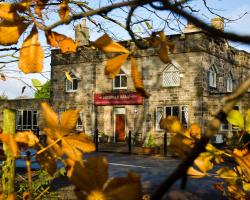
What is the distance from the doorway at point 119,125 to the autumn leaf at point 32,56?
19.3 meters

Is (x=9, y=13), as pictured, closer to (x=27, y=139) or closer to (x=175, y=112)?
(x=27, y=139)

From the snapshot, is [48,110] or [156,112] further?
[156,112]

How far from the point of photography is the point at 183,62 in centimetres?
1831

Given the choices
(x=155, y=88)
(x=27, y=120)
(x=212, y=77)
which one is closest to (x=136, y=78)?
(x=155, y=88)

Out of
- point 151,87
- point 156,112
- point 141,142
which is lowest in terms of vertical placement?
point 141,142

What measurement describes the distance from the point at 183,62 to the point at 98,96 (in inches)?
198

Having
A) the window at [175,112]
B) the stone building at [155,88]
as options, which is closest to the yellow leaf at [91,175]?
the stone building at [155,88]

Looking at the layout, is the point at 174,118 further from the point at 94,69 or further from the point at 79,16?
the point at 94,69

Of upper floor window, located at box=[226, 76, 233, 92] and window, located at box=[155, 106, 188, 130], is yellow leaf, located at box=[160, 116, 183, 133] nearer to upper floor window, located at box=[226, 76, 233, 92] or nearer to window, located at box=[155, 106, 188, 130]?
window, located at box=[155, 106, 188, 130]

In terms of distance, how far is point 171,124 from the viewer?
738mm

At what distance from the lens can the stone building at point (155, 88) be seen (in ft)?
58.9

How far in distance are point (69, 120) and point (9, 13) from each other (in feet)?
0.69

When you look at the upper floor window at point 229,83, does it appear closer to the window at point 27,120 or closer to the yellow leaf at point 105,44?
the window at point 27,120

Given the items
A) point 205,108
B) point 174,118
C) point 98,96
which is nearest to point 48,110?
point 174,118
